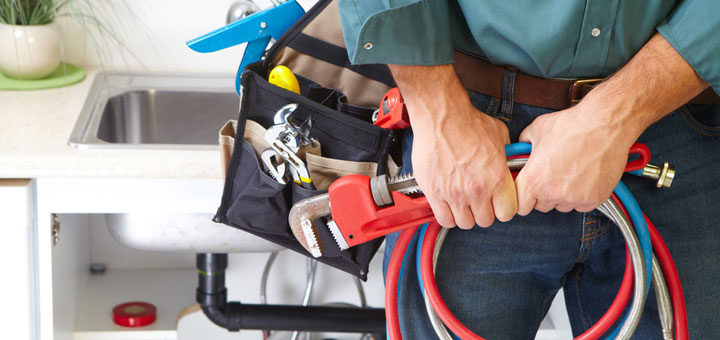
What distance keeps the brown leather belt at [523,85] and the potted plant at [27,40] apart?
1.11m

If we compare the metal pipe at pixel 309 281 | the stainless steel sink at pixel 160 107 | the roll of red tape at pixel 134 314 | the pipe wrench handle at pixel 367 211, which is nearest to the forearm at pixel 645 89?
the pipe wrench handle at pixel 367 211

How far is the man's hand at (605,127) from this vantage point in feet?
2.23

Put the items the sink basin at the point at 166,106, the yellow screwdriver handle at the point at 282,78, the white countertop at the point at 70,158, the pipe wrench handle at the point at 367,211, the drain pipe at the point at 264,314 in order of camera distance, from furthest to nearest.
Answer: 1. the sink basin at the point at 166,106
2. the drain pipe at the point at 264,314
3. the white countertop at the point at 70,158
4. the yellow screwdriver handle at the point at 282,78
5. the pipe wrench handle at the point at 367,211

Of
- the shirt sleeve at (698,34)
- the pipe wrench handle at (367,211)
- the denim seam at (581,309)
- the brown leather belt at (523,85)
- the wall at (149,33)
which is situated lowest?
the denim seam at (581,309)

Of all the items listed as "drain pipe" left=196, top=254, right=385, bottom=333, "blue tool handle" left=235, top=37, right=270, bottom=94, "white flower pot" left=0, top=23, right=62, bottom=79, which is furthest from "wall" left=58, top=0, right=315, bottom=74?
"blue tool handle" left=235, top=37, right=270, bottom=94

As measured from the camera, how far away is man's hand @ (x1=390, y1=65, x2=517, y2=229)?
2.29 ft

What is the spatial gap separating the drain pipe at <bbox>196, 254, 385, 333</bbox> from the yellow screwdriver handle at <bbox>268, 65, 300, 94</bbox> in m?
0.72

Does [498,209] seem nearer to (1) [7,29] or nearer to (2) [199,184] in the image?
(2) [199,184]

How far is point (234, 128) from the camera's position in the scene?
3.21 feet

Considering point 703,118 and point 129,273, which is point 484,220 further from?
point 129,273

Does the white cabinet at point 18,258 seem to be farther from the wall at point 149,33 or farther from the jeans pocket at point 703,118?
the jeans pocket at point 703,118

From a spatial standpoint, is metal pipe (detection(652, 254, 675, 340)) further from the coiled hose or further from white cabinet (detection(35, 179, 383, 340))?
white cabinet (detection(35, 179, 383, 340))

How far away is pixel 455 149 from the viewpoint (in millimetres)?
702

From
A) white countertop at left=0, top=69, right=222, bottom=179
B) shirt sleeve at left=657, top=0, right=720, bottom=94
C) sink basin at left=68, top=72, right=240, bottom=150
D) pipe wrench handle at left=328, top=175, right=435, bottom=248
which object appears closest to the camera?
shirt sleeve at left=657, top=0, right=720, bottom=94
